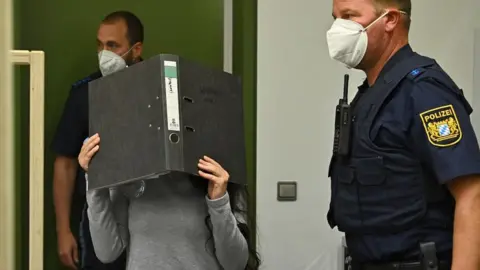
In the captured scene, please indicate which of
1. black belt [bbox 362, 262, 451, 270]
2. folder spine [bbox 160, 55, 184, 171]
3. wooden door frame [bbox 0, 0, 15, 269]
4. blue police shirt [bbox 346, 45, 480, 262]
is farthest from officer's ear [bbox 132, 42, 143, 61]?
wooden door frame [bbox 0, 0, 15, 269]

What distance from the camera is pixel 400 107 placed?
1.50 meters

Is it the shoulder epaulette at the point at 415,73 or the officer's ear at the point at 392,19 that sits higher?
the officer's ear at the point at 392,19

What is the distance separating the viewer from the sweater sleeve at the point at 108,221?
1.54 m

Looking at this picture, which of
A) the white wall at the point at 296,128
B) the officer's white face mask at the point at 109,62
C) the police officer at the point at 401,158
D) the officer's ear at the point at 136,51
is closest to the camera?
the police officer at the point at 401,158

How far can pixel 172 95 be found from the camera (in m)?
1.46

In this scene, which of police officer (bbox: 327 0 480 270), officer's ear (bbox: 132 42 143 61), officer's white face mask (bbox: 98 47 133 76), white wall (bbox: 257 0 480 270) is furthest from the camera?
white wall (bbox: 257 0 480 270)

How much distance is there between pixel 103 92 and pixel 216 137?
1.00ft

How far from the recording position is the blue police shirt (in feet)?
4.63

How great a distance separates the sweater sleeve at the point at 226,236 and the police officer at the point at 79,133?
0.75m

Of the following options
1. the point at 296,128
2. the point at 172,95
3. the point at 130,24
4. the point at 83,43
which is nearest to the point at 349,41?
the point at 172,95

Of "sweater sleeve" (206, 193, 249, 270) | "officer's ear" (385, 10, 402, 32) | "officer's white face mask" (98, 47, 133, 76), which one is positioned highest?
"officer's ear" (385, 10, 402, 32)

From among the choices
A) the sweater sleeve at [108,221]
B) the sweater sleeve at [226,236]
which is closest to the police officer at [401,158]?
the sweater sleeve at [226,236]

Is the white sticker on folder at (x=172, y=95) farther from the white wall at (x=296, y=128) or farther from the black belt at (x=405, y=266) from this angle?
the white wall at (x=296, y=128)

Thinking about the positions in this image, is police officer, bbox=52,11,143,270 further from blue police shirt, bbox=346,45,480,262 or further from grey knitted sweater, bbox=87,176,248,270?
blue police shirt, bbox=346,45,480,262
